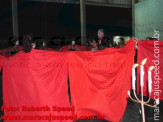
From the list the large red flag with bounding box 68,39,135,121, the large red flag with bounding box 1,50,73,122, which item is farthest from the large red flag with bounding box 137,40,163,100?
the large red flag with bounding box 1,50,73,122

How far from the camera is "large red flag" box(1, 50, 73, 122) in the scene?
163 inches

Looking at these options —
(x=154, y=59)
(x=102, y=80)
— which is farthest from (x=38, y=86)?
(x=154, y=59)

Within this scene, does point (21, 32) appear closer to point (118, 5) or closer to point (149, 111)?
point (118, 5)

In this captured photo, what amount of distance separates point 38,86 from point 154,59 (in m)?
2.77

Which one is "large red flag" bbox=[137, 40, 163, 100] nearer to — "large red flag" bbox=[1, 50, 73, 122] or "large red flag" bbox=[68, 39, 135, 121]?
"large red flag" bbox=[68, 39, 135, 121]

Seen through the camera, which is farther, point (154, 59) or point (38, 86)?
point (154, 59)

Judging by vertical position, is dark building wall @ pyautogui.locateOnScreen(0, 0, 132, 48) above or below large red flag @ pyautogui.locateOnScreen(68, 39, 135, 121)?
above

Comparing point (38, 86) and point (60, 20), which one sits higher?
point (60, 20)

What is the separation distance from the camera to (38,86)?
4.13 metres

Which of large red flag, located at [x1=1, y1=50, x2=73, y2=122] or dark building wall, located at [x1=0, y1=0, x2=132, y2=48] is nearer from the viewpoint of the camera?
large red flag, located at [x1=1, y1=50, x2=73, y2=122]

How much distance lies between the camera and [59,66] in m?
4.31

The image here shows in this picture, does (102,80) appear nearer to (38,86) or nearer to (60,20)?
(38,86)

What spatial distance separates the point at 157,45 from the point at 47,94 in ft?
9.16

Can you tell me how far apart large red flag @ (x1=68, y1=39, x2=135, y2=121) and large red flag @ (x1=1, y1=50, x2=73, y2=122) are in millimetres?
257
